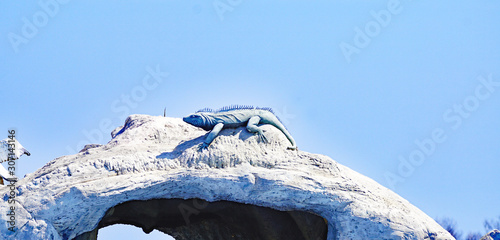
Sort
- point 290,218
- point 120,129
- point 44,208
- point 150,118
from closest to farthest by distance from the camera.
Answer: point 44,208 < point 290,218 < point 150,118 < point 120,129

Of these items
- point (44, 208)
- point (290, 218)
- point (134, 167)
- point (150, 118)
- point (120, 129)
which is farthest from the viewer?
point (120, 129)

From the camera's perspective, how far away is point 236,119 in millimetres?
9094

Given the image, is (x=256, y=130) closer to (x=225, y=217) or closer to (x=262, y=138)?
(x=262, y=138)

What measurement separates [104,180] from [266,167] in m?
2.39

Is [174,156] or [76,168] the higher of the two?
[76,168]

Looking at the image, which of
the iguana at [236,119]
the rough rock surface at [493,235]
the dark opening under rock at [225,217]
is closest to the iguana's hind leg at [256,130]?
the iguana at [236,119]

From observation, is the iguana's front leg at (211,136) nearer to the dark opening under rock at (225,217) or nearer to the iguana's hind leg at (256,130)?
the iguana's hind leg at (256,130)

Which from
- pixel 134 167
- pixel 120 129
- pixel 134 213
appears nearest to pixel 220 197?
pixel 134 167

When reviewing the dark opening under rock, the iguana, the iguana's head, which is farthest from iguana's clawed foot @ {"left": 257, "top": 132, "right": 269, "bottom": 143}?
the dark opening under rock

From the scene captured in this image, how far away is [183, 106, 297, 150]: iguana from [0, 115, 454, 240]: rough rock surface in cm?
17

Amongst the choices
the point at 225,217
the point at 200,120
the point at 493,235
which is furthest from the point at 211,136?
the point at 493,235

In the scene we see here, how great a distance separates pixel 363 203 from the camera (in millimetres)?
8445

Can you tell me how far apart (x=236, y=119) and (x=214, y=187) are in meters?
1.29

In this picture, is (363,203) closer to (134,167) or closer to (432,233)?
(432,233)
